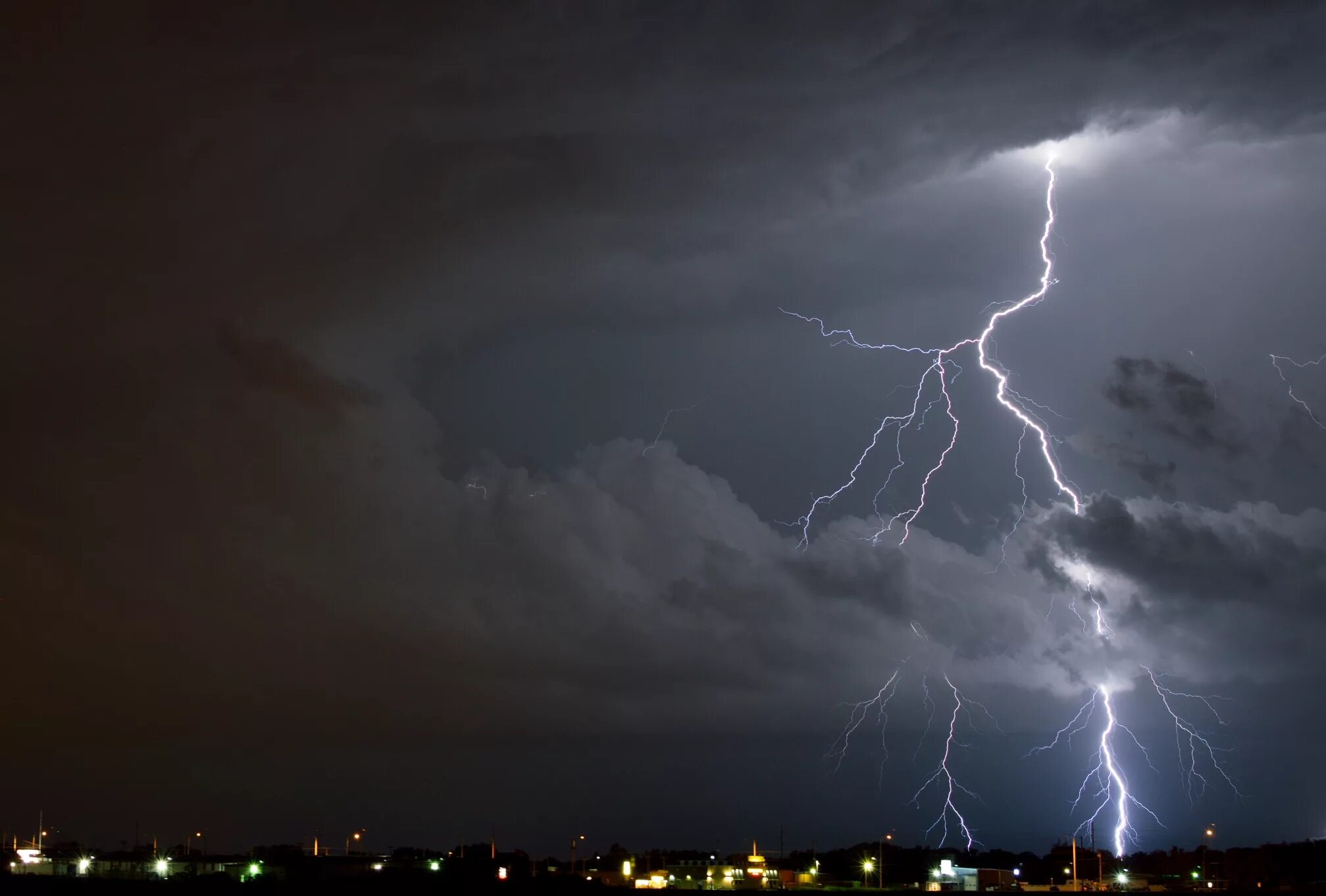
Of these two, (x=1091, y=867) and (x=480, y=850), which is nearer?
(x=1091, y=867)

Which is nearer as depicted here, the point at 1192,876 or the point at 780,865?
the point at 1192,876

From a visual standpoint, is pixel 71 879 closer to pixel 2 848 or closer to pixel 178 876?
pixel 178 876

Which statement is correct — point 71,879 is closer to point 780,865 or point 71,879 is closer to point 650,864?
point 650,864

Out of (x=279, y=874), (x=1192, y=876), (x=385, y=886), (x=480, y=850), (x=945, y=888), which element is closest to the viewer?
(x=385, y=886)

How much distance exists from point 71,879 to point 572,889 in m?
23.3

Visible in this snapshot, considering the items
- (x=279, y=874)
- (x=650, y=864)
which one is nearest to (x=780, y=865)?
(x=650, y=864)

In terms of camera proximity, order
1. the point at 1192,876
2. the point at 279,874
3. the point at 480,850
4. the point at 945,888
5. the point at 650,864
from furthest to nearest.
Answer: the point at 480,850, the point at 650,864, the point at 1192,876, the point at 945,888, the point at 279,874

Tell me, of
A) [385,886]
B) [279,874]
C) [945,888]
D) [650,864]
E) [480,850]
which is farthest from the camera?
[480,850]

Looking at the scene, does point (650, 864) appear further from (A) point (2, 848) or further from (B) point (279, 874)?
(A) point (2, 848)

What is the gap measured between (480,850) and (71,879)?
95.3 metres

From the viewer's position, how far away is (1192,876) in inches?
4045

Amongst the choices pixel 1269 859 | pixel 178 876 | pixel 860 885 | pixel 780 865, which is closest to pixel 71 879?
pixel 178 876

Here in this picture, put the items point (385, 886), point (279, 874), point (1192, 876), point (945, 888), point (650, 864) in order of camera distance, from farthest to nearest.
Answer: point (650, 864)
point (1192, 876)
point (945, 888)
point (279, 874)
point (385, 886)

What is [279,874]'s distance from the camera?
249 feet
